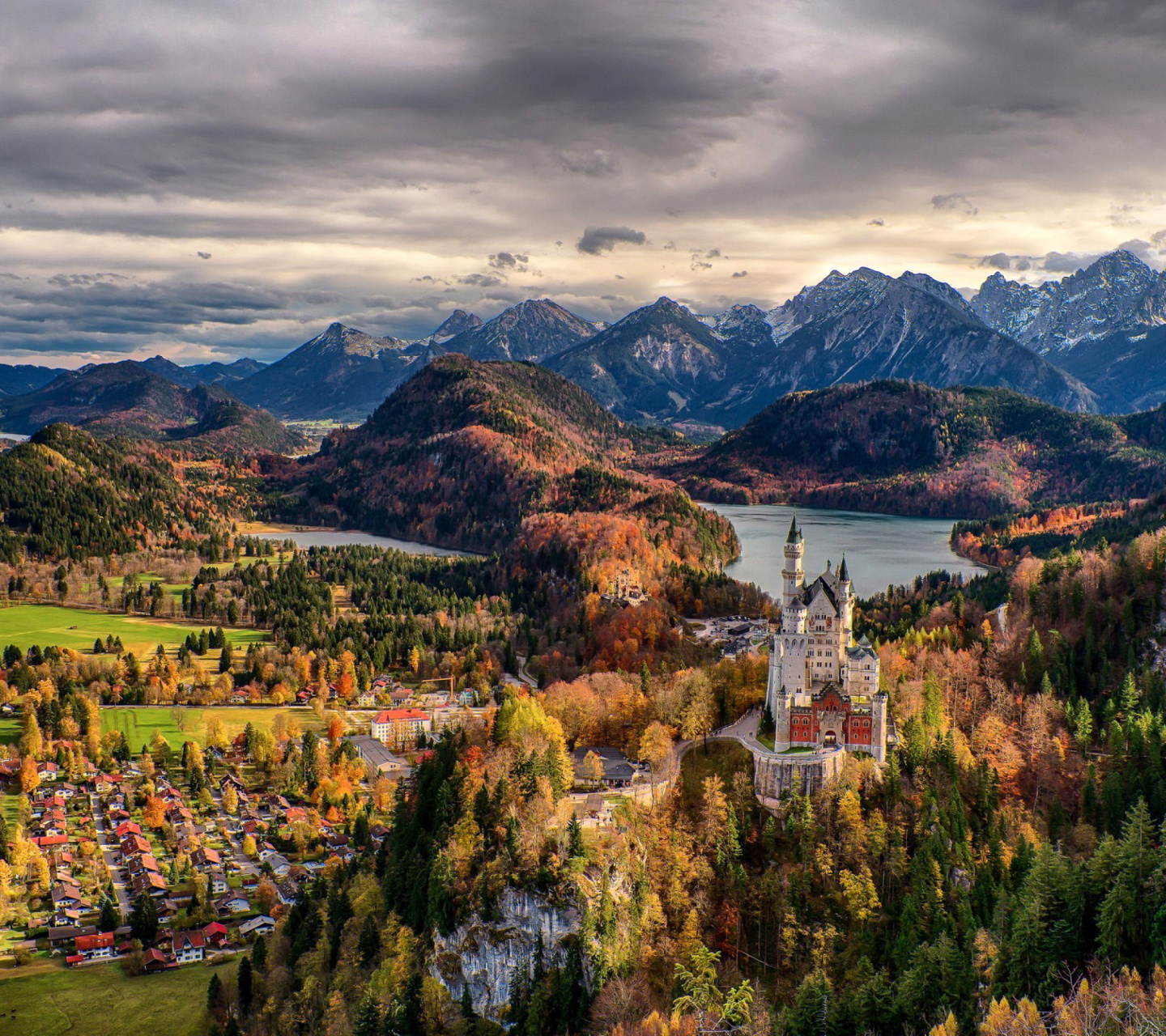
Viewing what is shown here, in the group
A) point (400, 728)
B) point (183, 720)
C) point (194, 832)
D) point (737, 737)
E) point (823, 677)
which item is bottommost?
point (194, 832)

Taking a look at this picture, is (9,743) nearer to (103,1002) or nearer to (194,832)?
(194,832)

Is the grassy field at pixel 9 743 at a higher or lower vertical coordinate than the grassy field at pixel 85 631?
lower

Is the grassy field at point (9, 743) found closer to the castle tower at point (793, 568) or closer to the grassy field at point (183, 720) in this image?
the grassy field at point (183, 720)

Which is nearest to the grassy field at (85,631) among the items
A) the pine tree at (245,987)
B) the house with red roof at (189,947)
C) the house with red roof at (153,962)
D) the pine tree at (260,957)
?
the house with red roof at (189,947)

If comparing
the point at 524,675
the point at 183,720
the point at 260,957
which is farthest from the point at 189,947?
the point at 524,675

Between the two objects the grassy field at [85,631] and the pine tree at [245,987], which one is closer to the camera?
the pine tree at [245,987]

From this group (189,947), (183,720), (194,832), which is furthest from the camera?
(183,720)

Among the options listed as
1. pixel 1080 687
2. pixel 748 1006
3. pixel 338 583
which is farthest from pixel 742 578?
pixel 748 1006
